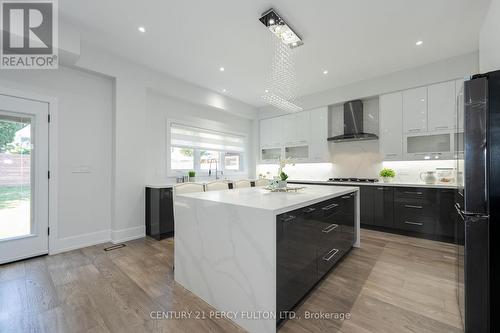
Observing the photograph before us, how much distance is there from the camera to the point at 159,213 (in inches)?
130

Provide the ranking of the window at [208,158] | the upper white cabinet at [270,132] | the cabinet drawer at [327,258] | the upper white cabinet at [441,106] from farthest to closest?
1. the upper white cabinet at [270,132]
2. the window at [208,158]
3. the upper white cabinet at [441,106]
4. the cabinet drawer at [327,258]

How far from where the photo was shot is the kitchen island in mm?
1337

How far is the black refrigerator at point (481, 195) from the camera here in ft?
4.16

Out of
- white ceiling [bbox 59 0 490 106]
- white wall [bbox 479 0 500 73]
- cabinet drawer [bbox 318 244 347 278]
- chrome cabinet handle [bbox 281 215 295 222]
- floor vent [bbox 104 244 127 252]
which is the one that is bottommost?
floor vent [bbox 104 244 127 252]

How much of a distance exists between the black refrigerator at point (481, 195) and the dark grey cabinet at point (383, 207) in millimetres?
2425

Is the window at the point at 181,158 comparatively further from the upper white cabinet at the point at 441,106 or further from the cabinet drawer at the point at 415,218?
the upper white cabinet at the point at 441,106

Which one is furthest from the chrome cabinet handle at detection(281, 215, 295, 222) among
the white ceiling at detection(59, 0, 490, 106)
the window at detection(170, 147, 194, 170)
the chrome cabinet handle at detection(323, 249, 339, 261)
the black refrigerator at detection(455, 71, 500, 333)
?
the window at detection(170, 147, 194, 170)

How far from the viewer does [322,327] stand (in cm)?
146

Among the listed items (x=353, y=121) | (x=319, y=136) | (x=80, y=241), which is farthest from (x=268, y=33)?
(x=80, y=241)

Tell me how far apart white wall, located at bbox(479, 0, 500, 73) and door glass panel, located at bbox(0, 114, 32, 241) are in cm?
546

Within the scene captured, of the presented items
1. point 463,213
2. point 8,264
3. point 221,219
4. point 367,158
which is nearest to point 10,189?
point 8,264

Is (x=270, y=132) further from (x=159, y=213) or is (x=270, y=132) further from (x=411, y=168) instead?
(x=159, y=213)

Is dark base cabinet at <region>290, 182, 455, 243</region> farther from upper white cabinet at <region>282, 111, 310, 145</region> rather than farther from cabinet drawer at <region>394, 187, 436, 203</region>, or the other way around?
upper white cabinet at <region>282, 111, 310, 145</region>

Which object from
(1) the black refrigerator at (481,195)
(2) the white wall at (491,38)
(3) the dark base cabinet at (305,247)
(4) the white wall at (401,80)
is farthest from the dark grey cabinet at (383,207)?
(1) the black refrigerator at (481,195)
